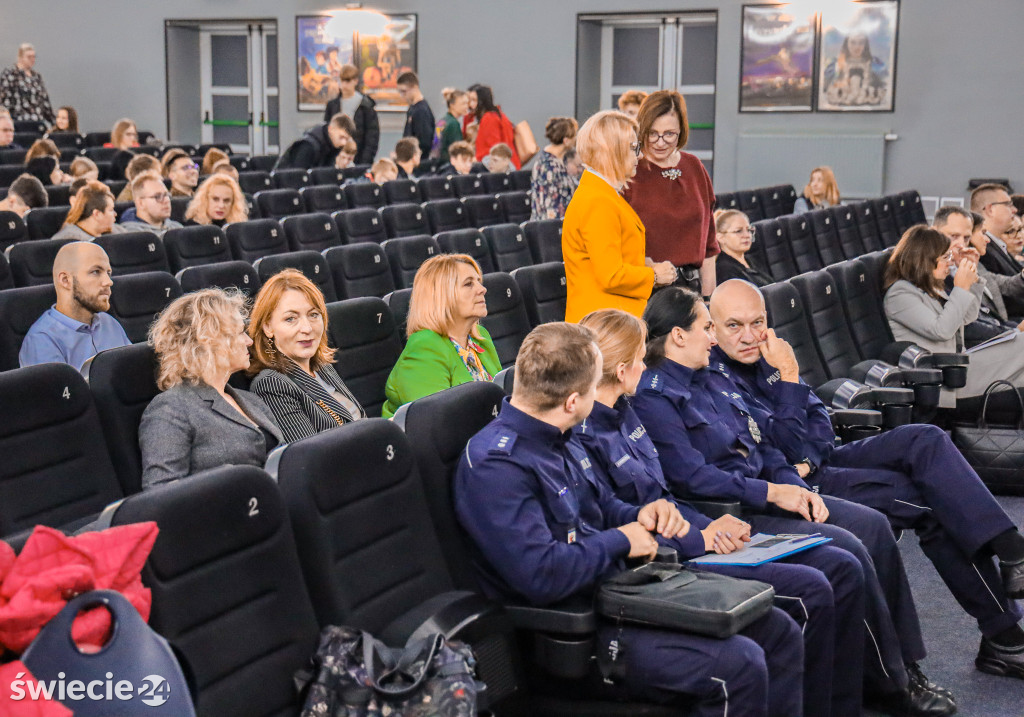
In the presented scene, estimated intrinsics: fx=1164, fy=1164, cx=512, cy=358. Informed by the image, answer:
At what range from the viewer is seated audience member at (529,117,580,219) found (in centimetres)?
719

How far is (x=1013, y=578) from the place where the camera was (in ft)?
10.6

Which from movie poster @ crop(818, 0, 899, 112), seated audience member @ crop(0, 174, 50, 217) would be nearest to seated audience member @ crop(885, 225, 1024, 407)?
seated audience member @ crop(0, 174, 50, 217)

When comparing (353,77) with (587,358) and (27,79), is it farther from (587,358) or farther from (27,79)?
(587,358)

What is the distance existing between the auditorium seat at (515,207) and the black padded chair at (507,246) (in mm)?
2275

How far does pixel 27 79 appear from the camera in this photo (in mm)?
14781

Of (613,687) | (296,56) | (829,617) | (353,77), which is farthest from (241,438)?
(296,56)

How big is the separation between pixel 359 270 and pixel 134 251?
1.06m

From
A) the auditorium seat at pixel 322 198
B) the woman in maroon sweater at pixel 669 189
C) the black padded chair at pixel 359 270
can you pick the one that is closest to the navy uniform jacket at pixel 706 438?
the woman in maroon sweater at pixel 669 189

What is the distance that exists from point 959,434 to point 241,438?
3.22 m

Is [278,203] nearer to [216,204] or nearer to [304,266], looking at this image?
[216,204]

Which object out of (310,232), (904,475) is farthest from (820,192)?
(904,475)

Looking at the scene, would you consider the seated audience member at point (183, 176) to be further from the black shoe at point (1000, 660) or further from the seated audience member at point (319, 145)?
the black shoe at point (1000, 660)

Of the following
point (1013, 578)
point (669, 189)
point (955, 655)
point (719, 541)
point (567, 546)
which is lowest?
point (955, 655)

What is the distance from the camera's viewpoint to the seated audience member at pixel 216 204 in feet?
21.7
